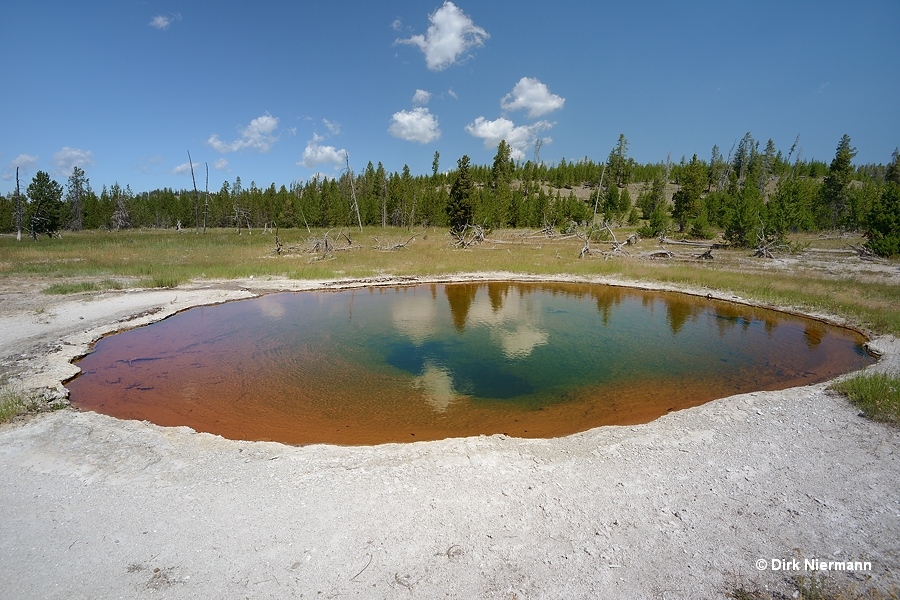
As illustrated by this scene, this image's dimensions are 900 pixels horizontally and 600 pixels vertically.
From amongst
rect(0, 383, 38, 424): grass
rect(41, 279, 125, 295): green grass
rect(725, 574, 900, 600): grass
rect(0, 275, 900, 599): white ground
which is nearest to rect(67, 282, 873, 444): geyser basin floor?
rect(0, 383, 38, 424): grass

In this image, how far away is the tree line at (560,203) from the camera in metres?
39.3

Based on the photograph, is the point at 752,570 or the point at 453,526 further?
the point at 453,526

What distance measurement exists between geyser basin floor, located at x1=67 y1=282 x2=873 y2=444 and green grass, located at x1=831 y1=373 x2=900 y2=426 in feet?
5.91

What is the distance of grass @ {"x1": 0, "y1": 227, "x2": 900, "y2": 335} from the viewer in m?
18.6

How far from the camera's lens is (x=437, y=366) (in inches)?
463

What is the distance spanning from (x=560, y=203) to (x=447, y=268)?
152 ft

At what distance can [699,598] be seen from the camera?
4.00m

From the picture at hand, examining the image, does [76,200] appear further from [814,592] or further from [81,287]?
[814,592]

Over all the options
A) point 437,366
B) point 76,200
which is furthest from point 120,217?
point 437,366

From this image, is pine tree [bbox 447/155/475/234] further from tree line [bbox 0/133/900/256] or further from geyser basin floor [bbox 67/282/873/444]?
geyser basin floor [bbox 67/282/873/444]

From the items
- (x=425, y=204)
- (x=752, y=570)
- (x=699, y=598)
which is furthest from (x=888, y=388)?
(x=425, y=204)

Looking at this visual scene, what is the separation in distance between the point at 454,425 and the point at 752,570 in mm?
5140

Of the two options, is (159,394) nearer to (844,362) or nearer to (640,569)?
(640,569)

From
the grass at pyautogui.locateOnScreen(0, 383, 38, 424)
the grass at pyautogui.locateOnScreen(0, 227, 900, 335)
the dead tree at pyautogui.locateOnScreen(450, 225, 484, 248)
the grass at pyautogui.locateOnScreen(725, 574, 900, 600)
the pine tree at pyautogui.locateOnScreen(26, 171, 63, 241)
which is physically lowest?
the grass at pyautogui.locateOnScreen(725, 574, 900, 600)
